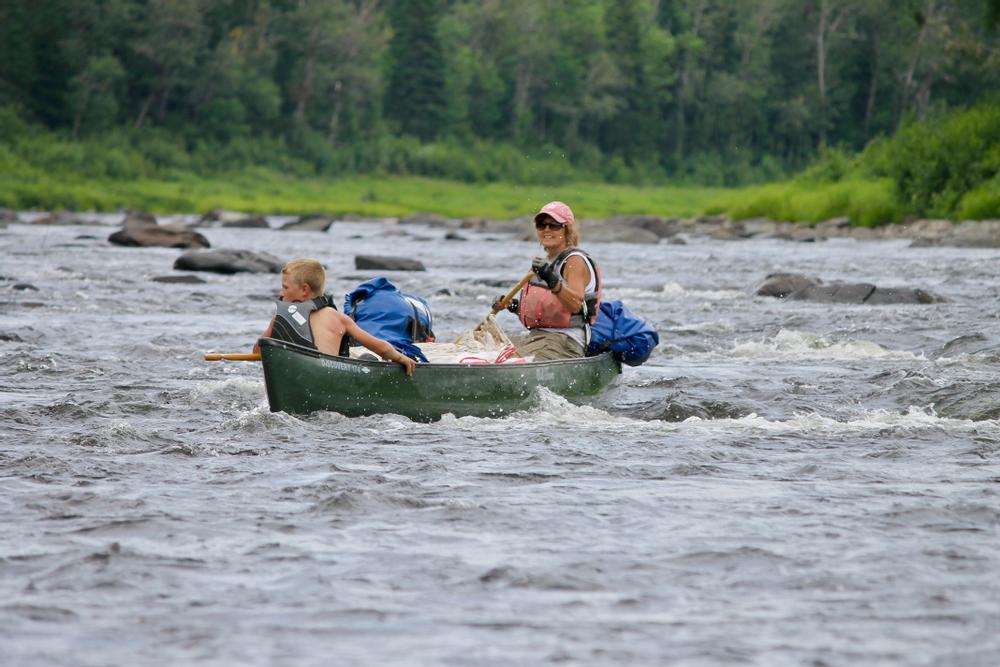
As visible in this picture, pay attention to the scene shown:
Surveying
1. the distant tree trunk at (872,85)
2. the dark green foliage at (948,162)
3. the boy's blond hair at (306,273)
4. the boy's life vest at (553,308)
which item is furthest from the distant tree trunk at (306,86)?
the boy's blond hair at (306,273)

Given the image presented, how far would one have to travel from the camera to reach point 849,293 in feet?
63.8

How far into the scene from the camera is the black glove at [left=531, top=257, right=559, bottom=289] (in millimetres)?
10070

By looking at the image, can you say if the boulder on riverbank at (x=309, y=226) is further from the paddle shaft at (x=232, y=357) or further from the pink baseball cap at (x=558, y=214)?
the paddle shaft at (x=232, y=357)

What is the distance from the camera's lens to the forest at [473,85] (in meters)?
70.4

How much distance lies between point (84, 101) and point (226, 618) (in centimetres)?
6628

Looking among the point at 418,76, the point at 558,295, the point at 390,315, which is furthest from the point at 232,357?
the point at 418,76

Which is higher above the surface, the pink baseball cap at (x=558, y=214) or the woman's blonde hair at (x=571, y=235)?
the pink baseball cap at (x=558, y=214)

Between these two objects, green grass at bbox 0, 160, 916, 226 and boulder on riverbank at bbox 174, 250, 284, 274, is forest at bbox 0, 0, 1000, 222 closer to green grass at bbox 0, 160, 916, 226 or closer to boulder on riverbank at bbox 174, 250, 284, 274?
green grass at bbox 0, 160, 916, 226

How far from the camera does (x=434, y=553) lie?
20.0 feet

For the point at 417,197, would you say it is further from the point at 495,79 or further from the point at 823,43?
the point at 823,43

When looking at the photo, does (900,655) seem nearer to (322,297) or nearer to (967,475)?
(967,475)

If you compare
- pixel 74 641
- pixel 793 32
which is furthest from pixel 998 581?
pixel 793 32

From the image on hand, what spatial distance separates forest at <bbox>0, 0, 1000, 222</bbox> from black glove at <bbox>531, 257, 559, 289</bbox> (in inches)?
1959

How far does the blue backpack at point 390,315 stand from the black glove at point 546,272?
2.99ft
